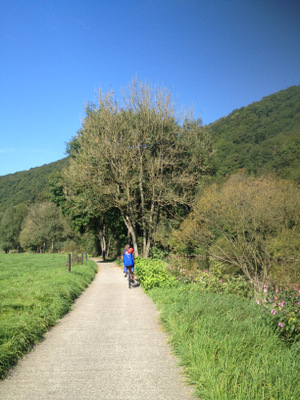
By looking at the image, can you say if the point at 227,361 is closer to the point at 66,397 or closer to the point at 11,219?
the point at 66,397

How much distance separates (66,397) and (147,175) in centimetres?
1676

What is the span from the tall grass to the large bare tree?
13235 mm

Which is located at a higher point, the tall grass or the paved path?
the tall grass

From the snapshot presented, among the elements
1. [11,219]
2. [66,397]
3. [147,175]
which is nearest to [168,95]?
[147,175]

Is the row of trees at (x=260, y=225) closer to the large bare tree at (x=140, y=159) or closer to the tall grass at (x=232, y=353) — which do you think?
the large bare tree at (x=140, y=159)

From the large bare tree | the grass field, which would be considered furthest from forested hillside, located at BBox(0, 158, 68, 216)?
the grass field

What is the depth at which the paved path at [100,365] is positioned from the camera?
3.49m

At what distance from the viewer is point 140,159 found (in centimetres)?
1897

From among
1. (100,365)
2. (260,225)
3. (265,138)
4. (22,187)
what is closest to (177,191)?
(260,225)

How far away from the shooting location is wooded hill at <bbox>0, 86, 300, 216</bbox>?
45750 millimetres

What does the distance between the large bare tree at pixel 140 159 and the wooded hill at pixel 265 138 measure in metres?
17.8

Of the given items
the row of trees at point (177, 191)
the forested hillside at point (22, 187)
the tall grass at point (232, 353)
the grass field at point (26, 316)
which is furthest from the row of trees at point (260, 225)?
the forested hillside at point (22, 187)

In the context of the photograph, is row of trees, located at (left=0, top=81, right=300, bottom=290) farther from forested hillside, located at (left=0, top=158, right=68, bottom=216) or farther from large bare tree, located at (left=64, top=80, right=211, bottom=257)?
forested hillside, located at (left=0, top=158, right=68, bottom=216)

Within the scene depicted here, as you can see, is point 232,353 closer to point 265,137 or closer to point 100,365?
point 100,365
